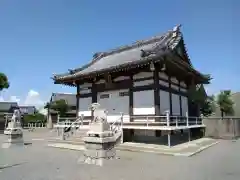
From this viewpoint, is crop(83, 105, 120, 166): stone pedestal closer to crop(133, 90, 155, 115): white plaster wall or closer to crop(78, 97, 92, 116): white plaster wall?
crop(133, 90, 155, 115): white plaster wall

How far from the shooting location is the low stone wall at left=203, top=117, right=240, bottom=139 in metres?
19.7

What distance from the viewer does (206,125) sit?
20.6 meters

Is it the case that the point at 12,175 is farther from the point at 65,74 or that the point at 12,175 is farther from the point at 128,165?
the point at 65,74

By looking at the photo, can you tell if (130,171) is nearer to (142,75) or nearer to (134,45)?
(142,75)

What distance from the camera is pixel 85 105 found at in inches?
822

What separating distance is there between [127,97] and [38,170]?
10796 millimetres

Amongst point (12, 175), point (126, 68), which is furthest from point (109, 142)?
point (126, 68)

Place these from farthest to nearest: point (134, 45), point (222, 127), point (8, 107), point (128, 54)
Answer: point (8, 107) → point (134, 45) → point (128, 54) → point (222, 127)

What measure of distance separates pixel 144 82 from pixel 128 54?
5.38 meters

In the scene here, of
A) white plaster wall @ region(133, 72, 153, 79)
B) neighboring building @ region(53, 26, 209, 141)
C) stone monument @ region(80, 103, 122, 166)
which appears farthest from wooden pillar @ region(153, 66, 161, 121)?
stone monument @ region(80, 103, 122, 166)

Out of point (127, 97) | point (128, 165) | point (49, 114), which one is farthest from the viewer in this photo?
point (49, 114)

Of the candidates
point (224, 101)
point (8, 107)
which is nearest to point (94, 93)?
point (224, 101)

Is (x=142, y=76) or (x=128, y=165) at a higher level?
(x=142, y=76)

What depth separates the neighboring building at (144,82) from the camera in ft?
51.6
